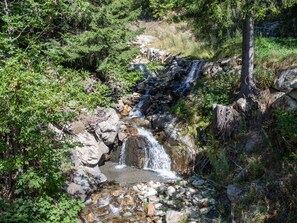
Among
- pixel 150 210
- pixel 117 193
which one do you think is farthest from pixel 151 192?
pixel 117 193

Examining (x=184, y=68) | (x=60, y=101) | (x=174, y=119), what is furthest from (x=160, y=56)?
(x=60, y=101)

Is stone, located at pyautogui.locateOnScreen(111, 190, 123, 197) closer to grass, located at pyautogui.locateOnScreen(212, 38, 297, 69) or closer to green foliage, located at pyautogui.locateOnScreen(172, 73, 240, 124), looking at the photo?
green foliage, located at pyautogui.locateOnScreen(172, 73, 240, 124)

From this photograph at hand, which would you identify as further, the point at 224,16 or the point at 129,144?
the point at 129,144

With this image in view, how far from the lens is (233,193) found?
19.7 feet

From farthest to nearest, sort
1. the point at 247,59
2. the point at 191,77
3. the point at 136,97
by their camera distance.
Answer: the point at 136,97, the point at 191,77, the point at 247,59

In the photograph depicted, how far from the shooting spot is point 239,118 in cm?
770

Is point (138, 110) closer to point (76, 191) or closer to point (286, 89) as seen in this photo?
point (76, 191)

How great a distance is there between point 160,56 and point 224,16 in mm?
10434

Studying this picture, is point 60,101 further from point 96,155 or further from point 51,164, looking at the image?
point 96,155

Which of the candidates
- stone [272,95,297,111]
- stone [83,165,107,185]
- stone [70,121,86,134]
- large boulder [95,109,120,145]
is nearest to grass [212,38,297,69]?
stone [272,95,297,111]

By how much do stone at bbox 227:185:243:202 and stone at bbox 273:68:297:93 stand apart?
296 centimetres

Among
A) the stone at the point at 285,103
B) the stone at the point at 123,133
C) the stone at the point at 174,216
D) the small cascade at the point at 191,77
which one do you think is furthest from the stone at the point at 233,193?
the small cascade at the point at 191,77

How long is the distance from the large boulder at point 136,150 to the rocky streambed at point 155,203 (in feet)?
4.92

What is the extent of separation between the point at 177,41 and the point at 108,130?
1074 centimetres
